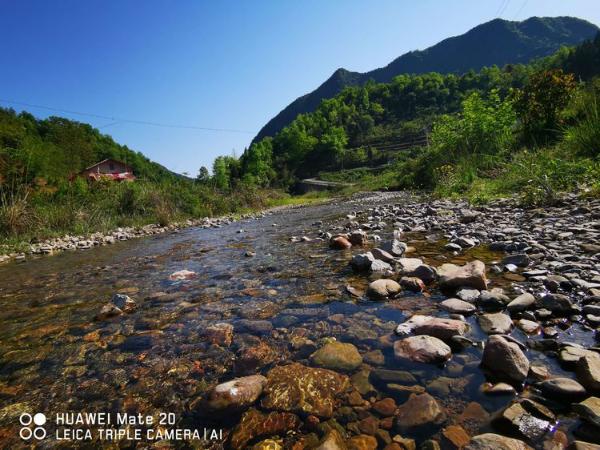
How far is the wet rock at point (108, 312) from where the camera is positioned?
3207 millimetres

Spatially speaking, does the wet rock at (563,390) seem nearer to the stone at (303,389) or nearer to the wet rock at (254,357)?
the stone at (303,389)

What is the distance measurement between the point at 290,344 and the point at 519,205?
6.51 m

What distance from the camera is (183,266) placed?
5523 mm

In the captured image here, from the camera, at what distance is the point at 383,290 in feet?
9.84

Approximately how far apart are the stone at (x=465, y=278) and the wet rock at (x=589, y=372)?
1.27m

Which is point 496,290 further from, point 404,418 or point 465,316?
point 404,418

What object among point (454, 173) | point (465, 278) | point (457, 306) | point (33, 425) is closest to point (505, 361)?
point (457, 306)

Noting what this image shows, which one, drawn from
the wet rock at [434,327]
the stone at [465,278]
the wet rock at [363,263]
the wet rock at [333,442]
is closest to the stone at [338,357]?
the wet rock at [434,327]

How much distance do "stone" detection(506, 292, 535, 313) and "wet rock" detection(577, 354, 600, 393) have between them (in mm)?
787

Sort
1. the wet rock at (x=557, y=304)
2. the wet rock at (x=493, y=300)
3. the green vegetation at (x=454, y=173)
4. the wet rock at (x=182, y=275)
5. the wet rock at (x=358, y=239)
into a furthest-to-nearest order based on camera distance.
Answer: the green vegetation at (x=454, y=173) → the wet rock at (x=358, y=239) → the wet rock at (x=182, y=275) → the wet rock at (x=493, y=300) → the wet rock at (x=557, y=304)

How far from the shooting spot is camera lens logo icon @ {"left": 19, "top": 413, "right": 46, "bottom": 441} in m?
1.63

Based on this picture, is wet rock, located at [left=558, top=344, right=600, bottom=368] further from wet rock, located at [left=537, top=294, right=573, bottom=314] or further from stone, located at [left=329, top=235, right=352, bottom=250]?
stone, located at [left=329, top=235, right=352, bottom=250]

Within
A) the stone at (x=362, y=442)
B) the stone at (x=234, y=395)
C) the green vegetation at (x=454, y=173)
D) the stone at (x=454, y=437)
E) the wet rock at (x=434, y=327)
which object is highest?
the green vegetation at (x=454, y=173)

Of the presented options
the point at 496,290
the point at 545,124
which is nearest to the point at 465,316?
the point at 496,290
